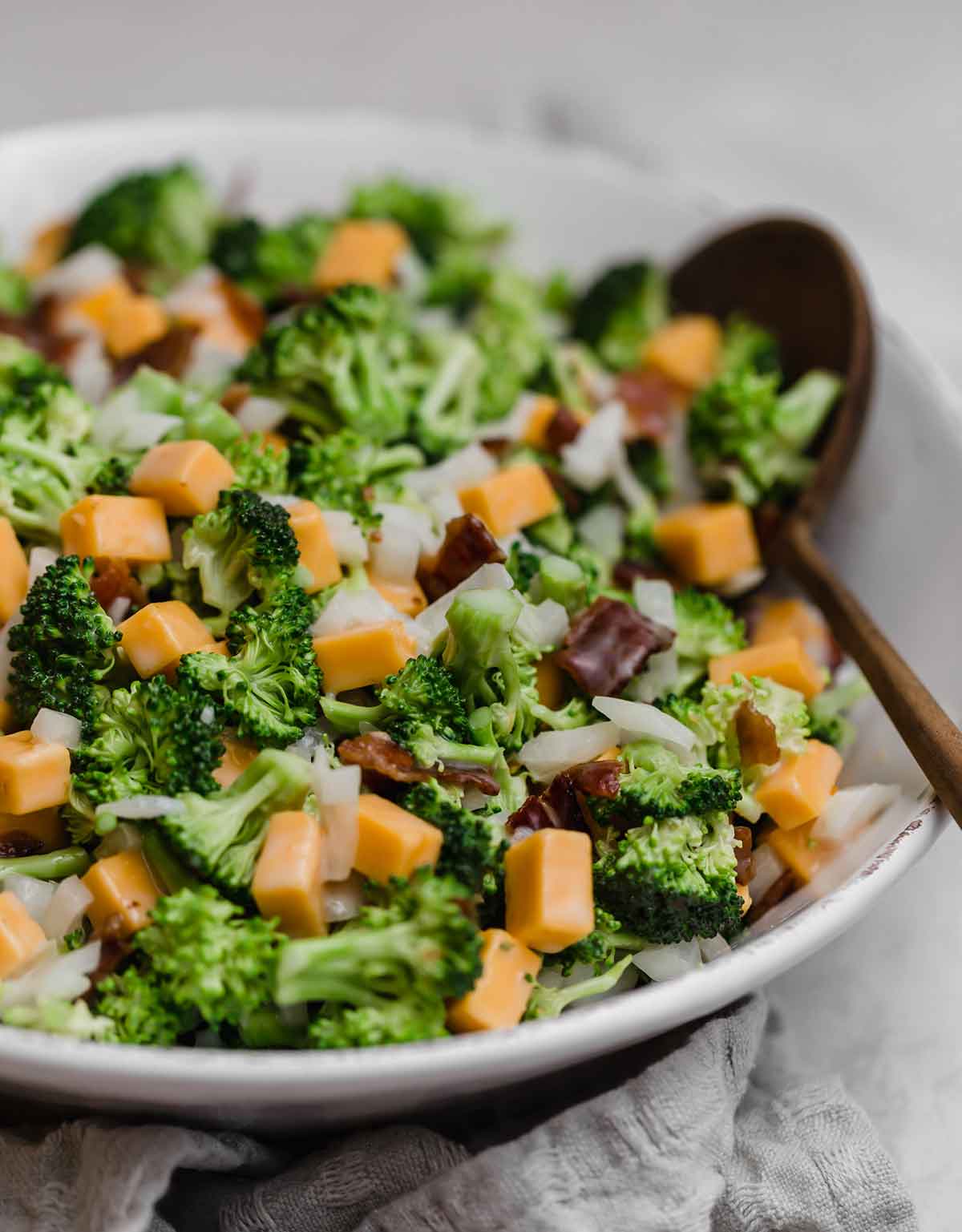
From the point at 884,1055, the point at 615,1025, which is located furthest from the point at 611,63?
the point at 615,1025

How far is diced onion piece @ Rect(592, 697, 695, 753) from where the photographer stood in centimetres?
264

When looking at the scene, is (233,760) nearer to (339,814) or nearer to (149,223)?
(339,814)

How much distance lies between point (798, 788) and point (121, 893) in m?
1.38

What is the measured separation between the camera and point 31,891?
238cm

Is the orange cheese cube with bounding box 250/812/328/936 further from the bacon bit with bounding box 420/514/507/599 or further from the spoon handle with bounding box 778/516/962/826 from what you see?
the spoon handle with bounding box 778/516/962/826

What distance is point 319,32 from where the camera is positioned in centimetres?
655

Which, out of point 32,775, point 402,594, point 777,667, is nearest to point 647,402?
point 777,667

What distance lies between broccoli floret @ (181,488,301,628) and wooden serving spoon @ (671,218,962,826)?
54.2 inches

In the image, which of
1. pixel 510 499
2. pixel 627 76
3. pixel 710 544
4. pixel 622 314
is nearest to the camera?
pixel 510 499

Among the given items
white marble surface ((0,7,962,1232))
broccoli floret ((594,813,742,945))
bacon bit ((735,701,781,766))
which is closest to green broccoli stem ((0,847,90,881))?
broccoli floret ((594,813,742,945))

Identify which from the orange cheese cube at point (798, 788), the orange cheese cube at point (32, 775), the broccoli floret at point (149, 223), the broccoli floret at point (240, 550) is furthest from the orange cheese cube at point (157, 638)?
the broccoli floret at point (149, 223)

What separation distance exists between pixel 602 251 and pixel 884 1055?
2.82m

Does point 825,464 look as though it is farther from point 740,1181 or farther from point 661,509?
point 740,1181

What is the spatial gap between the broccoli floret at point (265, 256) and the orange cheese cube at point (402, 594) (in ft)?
4.86
